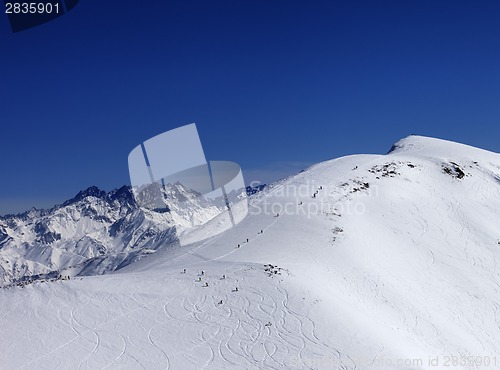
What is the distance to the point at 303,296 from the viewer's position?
2412 cm

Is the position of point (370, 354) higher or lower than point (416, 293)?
higher

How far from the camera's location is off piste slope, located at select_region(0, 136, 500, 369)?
19500mm

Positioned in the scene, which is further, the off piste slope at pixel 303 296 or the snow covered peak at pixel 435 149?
the snow covered peak at pixel 435 149

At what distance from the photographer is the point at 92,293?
945 inches

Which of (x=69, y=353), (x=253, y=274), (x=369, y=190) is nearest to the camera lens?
(x=69, y=353)

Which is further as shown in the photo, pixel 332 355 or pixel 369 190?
pixel 369 190

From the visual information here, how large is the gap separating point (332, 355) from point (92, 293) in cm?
1278

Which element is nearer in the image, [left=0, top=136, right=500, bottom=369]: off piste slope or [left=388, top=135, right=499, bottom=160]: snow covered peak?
[left=0, top=136, right=500, bottom=369]: off piste slope

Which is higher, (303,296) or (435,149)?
(303,296)

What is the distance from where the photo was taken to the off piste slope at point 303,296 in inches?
768

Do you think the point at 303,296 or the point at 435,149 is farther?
the point at 435,149

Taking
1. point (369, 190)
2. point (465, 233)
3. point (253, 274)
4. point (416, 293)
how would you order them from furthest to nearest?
point (369, 190) < point (465, 233) < point (416, 293) < point (253, 274)

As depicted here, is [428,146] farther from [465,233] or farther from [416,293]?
[416,293]

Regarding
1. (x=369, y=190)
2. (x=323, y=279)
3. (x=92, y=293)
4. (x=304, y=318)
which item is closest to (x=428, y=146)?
(x=369, y=190)
